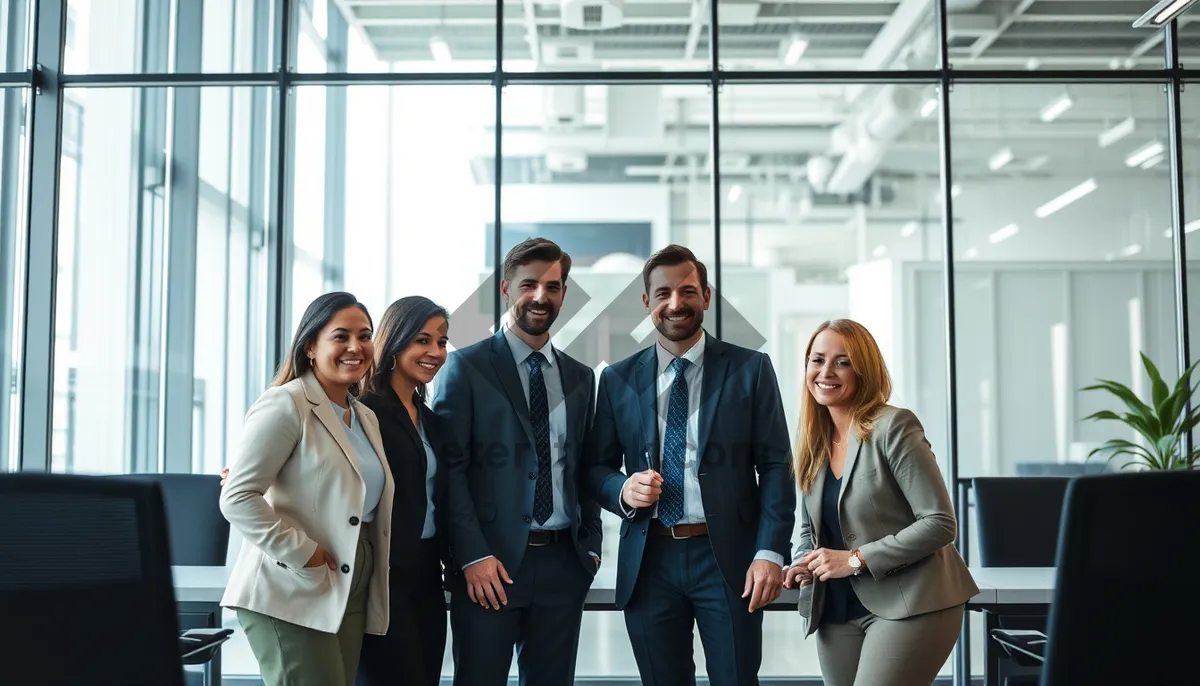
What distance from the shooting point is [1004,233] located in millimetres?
7594

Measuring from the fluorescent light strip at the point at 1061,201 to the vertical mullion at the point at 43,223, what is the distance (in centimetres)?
688

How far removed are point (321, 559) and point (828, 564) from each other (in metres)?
1.19

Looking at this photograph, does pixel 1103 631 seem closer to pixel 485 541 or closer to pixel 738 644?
pixel 738 644

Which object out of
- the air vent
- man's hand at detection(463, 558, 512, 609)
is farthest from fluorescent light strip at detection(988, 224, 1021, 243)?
man's hand at detection(463, 558, 512, 609)

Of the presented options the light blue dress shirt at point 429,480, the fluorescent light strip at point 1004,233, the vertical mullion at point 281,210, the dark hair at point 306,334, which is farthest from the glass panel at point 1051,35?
the dark hair at point 306,334

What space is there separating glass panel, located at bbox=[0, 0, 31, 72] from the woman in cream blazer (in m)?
3.19

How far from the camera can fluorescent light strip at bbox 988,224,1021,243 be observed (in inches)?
297

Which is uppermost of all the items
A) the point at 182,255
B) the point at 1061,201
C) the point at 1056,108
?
the point at 1056,108

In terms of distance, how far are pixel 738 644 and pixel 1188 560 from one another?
1.24m

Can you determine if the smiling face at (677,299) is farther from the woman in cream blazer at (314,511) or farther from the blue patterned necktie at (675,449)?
the woman in cream blazer at (314,511)

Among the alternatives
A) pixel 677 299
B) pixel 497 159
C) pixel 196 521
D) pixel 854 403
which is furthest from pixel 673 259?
pixel 497 159

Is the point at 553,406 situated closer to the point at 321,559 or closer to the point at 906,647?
the point at 321,559

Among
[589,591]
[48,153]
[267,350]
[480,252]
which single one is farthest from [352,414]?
[48,153]

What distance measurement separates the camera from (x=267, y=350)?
445 centimetres
